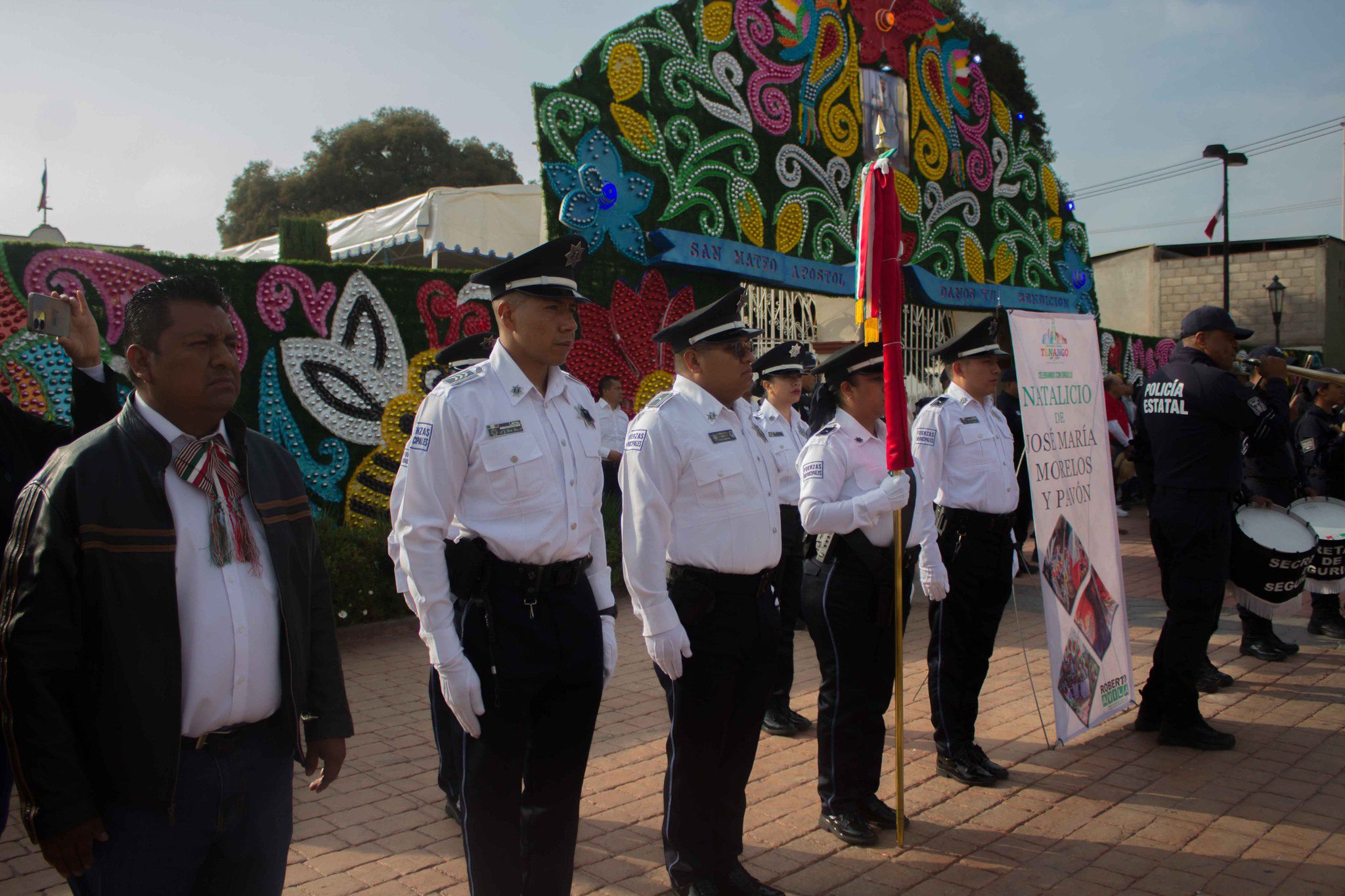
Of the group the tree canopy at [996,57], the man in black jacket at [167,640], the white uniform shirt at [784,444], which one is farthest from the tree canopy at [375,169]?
the man in black jacket at [167,640]

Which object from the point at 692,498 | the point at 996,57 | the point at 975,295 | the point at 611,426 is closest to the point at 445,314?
the point at 611,426

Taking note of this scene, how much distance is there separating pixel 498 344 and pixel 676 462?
802mm

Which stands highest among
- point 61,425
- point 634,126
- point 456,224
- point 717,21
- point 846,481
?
point 717,21

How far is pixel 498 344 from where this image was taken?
3.06 metres

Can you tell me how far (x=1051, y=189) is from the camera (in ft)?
55.8

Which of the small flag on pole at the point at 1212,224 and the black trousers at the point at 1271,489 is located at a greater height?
the small flag on pole at the point at 1212,224

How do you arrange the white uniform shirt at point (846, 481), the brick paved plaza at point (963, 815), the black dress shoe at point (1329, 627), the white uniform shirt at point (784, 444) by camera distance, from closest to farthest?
1. the brick paved plaza at point (963, 815)
2. the white uniform shirt at point (846, 481)
3. the white uniform shirt at point (784, 444)
4. the black dress shoe at point (1329, 627)

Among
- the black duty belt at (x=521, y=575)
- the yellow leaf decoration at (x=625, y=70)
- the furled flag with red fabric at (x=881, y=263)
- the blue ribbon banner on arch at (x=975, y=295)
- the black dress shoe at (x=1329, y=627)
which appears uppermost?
the yellow leaf decoration at (x=625, y=70)

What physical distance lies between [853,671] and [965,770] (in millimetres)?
1068

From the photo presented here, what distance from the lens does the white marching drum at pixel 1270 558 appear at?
6.07 meters

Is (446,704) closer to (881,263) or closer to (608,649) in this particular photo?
(608,649)

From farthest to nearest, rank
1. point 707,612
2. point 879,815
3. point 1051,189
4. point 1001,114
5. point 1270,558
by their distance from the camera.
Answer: point 1051,189 < point 1001,114 < point 1270,558 < point 879,815 < point 707,612

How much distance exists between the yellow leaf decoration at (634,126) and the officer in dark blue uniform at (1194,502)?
6345 mm

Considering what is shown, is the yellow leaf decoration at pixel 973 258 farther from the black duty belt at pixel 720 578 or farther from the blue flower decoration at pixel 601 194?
the black duty belt at pixel 720 578
